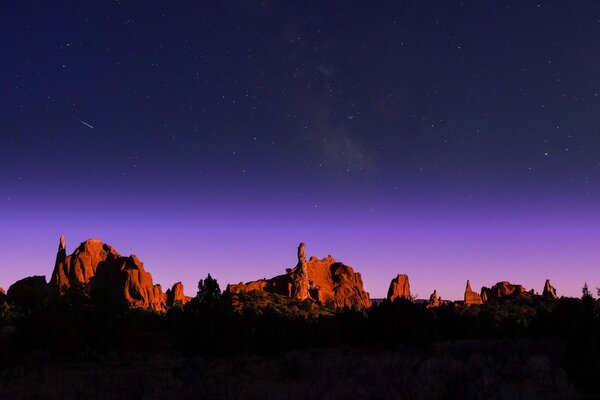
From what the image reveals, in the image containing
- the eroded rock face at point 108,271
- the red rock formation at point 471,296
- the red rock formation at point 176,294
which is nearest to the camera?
the eroded rock face at point 108,271

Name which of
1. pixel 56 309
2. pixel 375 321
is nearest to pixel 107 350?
pixel 56 309

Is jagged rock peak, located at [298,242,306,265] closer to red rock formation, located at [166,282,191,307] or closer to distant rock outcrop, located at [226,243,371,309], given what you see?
distant rock outcrop, located at [226,243,371,309]

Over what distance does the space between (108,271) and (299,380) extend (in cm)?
10920

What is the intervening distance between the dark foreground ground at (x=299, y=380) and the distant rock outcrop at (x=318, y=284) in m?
83.7

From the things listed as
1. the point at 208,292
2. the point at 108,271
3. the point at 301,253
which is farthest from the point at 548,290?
the point at 208,292

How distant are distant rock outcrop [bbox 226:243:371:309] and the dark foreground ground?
83715mm

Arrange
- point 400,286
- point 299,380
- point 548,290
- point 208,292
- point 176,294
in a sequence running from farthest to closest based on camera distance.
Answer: point 400,286 < point 548,290 < point 176,294 < point 208,292 < point 299,380

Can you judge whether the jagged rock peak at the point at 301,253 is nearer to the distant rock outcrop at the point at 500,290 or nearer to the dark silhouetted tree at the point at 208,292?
the distant rock outcrop at the point at 500,290

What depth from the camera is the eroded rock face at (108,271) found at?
329 ft

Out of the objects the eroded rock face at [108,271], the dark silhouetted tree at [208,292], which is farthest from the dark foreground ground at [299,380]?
the eroded rock face at [108,271]

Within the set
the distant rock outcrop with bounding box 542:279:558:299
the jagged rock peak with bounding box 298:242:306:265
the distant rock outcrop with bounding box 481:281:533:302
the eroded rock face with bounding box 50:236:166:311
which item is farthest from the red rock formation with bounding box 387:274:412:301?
the eroded rock face with bounding box 50:236:166:311

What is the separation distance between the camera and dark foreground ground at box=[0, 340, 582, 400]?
1060 centimetres

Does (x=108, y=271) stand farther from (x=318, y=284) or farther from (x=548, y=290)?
(x=548, y=290)

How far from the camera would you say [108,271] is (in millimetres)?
109812
